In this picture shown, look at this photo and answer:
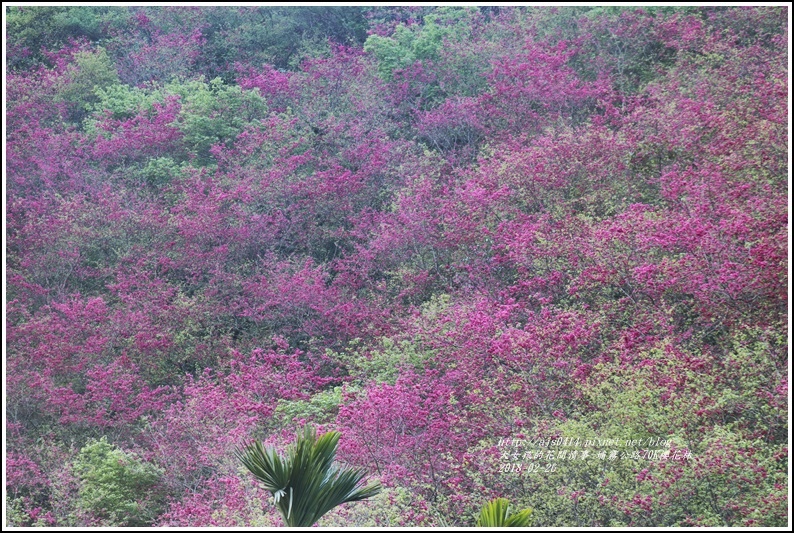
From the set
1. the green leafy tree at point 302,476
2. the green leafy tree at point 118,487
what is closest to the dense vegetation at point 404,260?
the green leafy tree at point 118,487

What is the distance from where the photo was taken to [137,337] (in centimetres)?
1288

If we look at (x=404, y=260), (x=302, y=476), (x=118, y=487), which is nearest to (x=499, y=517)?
(x=302, y=476)

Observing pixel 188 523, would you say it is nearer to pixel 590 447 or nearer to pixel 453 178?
pixel 590 447

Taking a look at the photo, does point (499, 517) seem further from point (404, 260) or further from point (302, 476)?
point (404, 260)

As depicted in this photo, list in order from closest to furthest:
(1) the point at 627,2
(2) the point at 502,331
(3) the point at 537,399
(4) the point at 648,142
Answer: (3) the point at 537,399, (2) the point at 502,331, (4) the point at 648,142, (1) the point at 627,2

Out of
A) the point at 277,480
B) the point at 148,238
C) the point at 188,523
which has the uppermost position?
the point at 277,480

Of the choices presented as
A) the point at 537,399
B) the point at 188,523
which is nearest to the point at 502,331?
the point at 537,399

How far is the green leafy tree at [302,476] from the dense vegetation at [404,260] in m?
2.01

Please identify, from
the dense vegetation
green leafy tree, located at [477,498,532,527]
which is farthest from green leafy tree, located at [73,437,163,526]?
green leafy tree, located at [477,498,532,527]

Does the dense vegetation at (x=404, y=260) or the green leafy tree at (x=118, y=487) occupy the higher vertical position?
the dense vegetation at (x=404, y=260)

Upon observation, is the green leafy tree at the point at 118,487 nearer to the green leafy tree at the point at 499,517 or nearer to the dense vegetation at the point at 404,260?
the dense vegetation at the point at 404,260

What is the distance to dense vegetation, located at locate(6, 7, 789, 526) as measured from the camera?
8250 millimetres

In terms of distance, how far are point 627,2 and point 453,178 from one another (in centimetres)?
551

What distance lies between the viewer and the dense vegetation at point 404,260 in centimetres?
825
